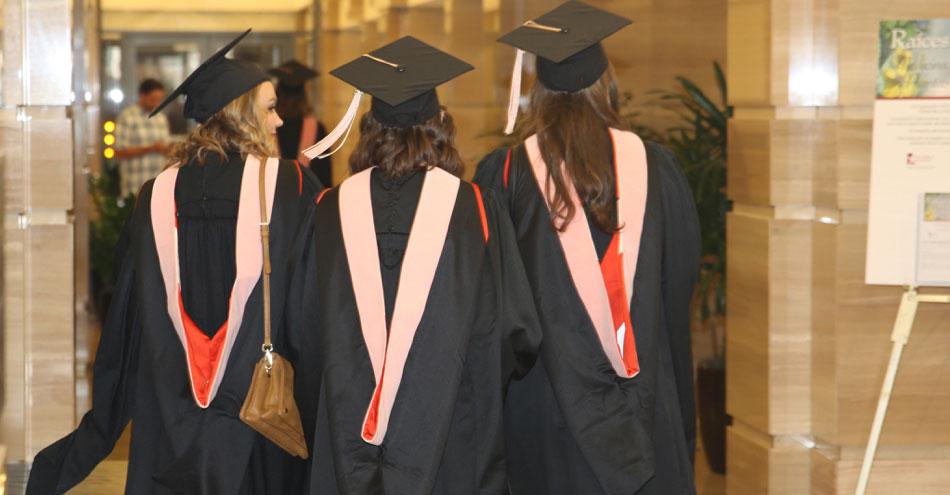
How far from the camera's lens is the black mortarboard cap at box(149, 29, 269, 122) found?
458 centimetres

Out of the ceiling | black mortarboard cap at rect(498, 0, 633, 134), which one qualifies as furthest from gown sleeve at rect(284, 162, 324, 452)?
the ceiling

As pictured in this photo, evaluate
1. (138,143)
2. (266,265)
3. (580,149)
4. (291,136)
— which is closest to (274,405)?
(266,265)

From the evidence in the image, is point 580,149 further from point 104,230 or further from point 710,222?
point 104,230

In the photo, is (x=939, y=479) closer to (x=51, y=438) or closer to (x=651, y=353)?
(x=651, y=353)

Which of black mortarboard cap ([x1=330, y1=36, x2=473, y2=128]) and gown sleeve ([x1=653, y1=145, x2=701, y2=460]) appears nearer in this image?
black mortarboard cap ([x1=330, y1=36, x2=473, y2=128])

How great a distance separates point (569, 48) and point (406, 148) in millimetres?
578

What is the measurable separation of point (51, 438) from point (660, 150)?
258cm

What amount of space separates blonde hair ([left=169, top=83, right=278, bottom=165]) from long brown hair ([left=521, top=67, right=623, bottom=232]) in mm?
928

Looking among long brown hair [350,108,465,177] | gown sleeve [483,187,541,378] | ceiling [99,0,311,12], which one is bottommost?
gown sleeve [483,187,541,378]

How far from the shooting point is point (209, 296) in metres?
4.49

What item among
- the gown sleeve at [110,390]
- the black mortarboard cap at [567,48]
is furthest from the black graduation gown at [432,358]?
the gown sleeve at [110,390]

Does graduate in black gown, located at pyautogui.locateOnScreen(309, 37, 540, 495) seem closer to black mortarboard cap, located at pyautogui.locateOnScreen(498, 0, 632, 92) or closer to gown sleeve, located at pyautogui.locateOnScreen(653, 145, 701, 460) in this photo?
black mortarboard cap, located at pyautogui.locateOnScreen(498, 0, 632, 92)

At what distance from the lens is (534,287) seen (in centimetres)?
413

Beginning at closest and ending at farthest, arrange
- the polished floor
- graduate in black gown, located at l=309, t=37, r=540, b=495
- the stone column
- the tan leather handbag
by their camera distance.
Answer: graduate in black gown, located at l=309, t=37, r=540, b=495
the tan leather handbag
the stone column
the polished floor
